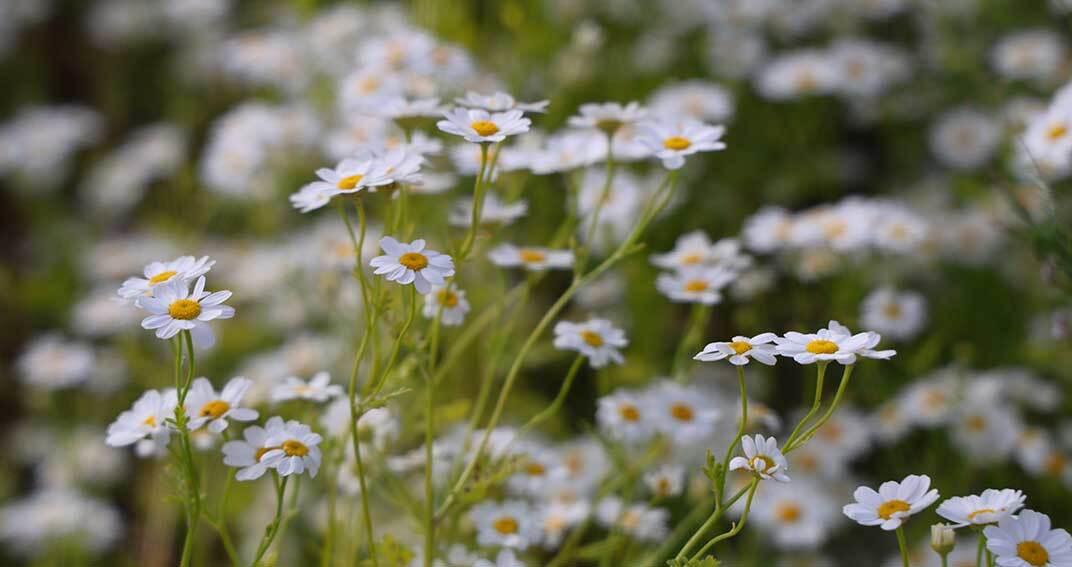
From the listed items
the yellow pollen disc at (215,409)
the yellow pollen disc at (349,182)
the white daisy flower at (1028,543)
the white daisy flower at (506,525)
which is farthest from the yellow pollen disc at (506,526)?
the white daisy flower at (1028,543)

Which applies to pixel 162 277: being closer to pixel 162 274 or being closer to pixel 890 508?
pixel 162 274

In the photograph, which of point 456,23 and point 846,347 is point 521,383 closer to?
point 456,23

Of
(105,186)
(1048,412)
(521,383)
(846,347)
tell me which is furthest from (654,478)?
(105,186)

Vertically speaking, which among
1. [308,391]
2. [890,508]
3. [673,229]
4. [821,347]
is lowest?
[673,229]

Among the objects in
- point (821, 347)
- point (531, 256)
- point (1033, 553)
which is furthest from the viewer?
point (531, 256)

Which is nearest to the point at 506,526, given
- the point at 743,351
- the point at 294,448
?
the point at 294,448
